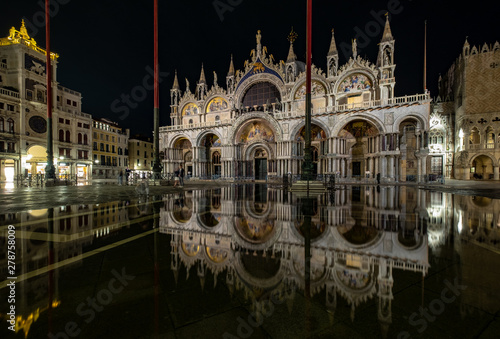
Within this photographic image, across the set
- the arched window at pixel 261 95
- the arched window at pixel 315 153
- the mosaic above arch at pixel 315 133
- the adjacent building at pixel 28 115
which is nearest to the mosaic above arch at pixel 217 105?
the arched window at pixel 261 95

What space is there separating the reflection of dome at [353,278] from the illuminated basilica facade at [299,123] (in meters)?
24.8

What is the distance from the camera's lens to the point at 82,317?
2.01m

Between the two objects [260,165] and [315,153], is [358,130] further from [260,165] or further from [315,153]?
[260,165]

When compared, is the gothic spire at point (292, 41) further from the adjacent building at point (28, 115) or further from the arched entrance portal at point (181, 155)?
the adjacent building at point (28, 115)

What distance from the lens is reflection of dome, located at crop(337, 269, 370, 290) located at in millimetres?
2621

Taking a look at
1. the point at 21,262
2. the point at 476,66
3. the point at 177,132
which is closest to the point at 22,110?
the point at 177,132

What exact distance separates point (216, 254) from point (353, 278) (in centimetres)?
207

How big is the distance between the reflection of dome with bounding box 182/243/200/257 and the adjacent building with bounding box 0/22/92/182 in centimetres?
4120

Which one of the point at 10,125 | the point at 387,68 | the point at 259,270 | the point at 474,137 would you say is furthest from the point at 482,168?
the point at 10,125

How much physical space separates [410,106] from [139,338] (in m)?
30.0

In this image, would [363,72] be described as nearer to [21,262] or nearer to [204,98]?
[204,98]

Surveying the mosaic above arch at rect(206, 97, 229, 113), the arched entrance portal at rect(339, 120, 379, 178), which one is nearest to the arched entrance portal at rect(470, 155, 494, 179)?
the arched entrance portal at rect(339, 120, 379, 178)

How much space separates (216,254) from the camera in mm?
3637

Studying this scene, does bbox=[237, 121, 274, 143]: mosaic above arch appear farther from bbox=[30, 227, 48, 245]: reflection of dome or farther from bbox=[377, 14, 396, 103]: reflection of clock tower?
bbox=[30, 227, 48, 245]: reflection of dome
